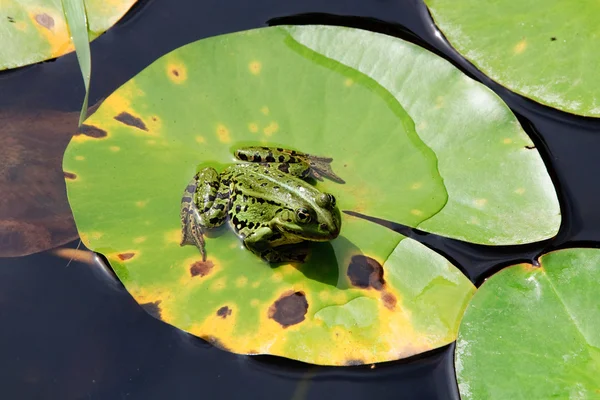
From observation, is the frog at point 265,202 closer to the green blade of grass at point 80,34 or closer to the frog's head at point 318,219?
the frog's head at point 318,219

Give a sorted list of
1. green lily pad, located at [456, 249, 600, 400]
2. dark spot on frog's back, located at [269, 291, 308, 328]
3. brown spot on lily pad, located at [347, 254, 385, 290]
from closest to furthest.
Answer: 1. green lily pad, located at [456, 249, 600, 400]
2. dark spot on frog's back, located at [269, 291, 308, 328]
3. brown spot on lily pad, located at [347, 254, 385, 290]

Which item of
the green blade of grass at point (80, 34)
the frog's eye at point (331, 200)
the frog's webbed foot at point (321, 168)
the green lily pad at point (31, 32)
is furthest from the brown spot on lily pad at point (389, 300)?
the green lily pad at point (31, 32)

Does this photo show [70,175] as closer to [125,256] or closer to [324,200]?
[125,256]

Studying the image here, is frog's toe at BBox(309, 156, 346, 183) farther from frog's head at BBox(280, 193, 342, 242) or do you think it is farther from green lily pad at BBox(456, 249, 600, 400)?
green lily pad at BBox(456, 249, 600, 400)

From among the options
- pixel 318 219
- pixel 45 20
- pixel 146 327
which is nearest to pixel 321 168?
pixel 318 219

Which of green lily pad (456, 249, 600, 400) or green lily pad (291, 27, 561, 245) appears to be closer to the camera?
green lily pad (456, 249, 600, 400)

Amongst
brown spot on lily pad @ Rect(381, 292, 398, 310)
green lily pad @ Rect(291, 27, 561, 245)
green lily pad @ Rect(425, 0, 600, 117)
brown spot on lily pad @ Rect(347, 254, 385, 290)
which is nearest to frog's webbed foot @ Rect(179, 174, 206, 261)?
brown spot on lily pad @ Rect(347, 254, 385, 290)

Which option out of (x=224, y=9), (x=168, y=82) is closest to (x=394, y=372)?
(x=168, y=82)

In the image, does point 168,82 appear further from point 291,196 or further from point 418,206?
point 418,206
